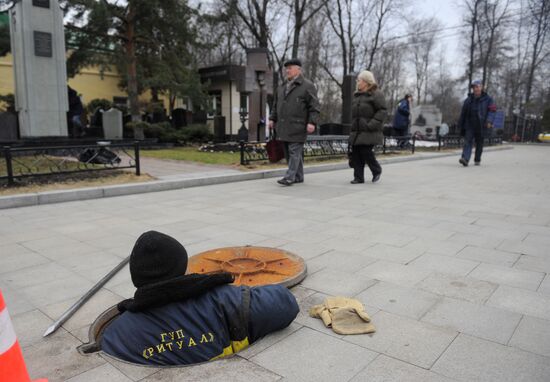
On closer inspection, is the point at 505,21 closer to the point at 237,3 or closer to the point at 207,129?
the point at 237,3

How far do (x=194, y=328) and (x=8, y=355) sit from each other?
2.62 feet

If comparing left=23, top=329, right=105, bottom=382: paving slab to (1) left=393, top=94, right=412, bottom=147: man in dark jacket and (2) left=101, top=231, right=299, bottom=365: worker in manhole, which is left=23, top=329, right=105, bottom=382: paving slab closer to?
(2) left=101, top=231, right=299, bottom=365: worker in manhole

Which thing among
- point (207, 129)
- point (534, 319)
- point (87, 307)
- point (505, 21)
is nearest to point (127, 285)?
point (87, 307)

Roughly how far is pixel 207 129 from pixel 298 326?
1814cm

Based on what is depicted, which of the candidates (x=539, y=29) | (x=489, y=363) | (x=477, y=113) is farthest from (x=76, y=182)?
(x=539, y=29)

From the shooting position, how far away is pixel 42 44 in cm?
1291

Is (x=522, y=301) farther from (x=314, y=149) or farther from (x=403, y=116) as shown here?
(x=403, y=116)

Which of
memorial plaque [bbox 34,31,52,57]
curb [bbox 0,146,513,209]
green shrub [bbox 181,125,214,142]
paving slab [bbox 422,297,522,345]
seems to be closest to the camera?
paving slab [bbox 422,297,522,345]

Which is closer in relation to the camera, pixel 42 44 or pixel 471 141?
pixel 471 141

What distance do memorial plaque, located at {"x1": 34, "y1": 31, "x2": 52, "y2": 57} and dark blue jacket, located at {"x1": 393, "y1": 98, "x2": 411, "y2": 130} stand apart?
1265 cm

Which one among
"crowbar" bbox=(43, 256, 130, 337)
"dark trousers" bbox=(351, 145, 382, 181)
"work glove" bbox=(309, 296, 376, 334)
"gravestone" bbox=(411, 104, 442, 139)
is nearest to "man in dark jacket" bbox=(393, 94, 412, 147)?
"dark trousers" bbox=(351, 145, 382, 181)

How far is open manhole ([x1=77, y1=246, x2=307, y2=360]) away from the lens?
2.82 meters

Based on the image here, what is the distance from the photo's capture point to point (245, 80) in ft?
55.2

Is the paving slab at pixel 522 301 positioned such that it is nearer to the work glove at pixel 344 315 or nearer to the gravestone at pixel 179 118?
the work glove at pixel 344 315
